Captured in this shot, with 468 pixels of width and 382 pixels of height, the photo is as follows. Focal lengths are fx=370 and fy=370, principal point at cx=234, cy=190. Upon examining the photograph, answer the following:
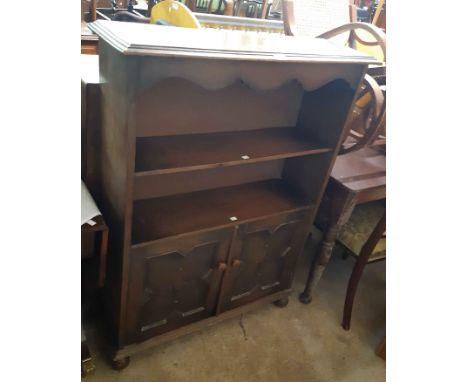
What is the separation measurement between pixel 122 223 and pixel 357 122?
1.01 metres

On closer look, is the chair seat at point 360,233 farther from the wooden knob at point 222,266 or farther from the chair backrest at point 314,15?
the chair backrest at point 314,15

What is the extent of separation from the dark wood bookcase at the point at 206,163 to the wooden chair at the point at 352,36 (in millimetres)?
105

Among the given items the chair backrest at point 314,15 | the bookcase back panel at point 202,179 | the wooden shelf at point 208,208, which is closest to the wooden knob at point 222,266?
the wooden shelf at point 208,208

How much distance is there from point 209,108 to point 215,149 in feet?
0.57

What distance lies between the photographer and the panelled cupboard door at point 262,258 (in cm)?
139

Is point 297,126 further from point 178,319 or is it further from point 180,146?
point 178,319

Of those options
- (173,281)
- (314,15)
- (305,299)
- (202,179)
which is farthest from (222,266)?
(314,15)

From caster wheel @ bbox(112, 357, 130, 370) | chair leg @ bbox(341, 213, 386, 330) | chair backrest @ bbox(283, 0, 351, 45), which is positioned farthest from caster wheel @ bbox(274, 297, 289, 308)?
chair backrest @ bbox(283, 0, 351, 45)

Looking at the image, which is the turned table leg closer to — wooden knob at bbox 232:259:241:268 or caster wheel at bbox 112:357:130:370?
wooden knob at bbox 232:259:241:268

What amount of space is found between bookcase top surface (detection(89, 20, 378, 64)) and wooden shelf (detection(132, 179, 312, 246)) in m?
0.56

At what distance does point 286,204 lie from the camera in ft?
4.80

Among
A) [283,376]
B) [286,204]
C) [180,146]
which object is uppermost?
[180,146]
